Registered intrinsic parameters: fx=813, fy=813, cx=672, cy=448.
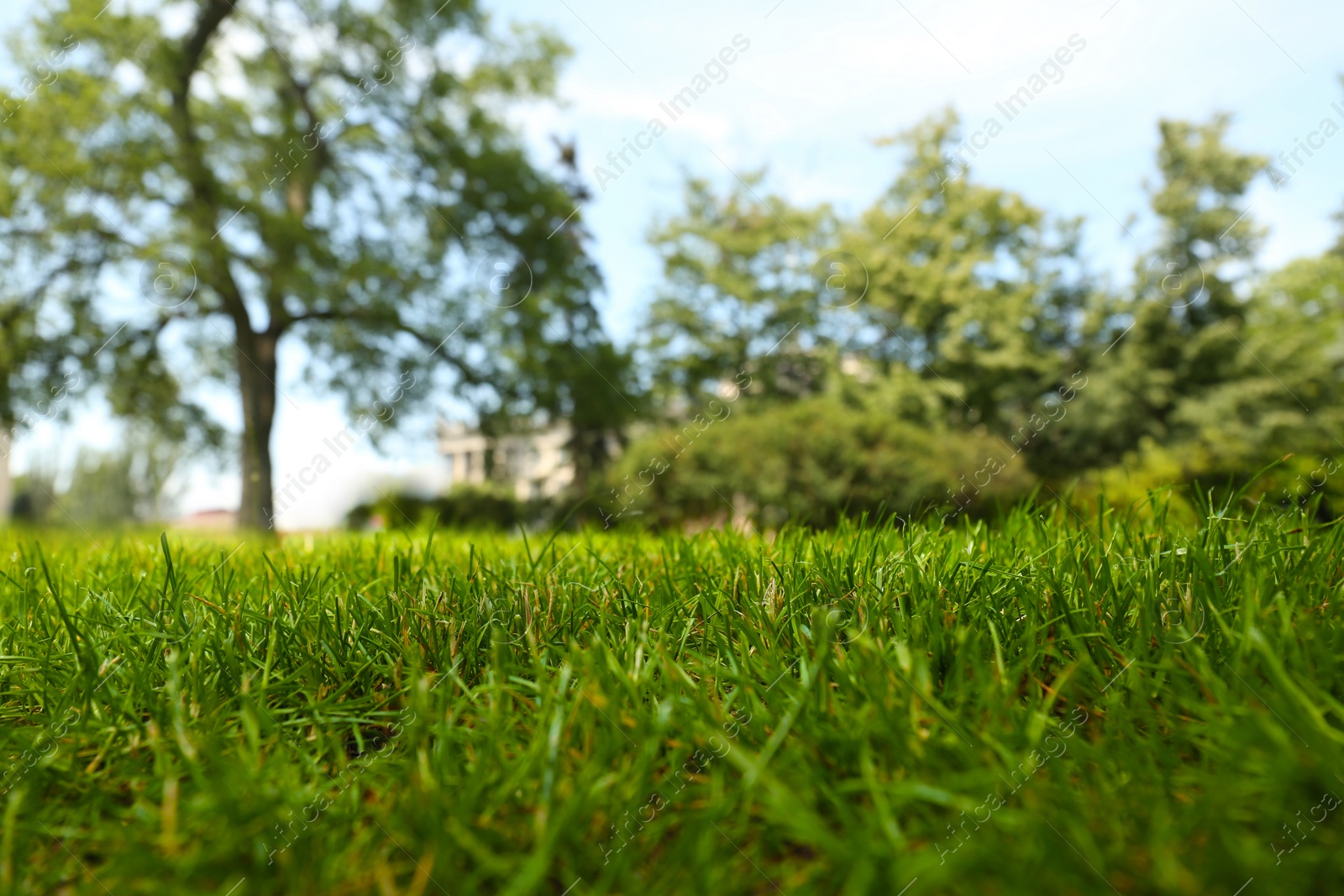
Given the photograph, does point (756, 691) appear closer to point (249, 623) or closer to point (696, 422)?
point (249, 623)

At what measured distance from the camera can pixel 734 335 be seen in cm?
2736

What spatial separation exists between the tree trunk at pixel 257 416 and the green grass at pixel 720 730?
1485 cm

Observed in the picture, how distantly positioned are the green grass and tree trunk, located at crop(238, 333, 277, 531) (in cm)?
1485

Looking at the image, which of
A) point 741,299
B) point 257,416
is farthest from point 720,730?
point 741,299

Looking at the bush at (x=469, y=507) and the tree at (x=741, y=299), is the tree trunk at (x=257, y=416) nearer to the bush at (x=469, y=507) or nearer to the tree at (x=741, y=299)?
the bush at (x=469, y=507)

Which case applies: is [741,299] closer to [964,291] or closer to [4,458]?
[964,291]

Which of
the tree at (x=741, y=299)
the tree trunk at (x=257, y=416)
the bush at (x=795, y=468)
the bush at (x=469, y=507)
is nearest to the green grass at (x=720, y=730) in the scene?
the bush at (x=795, y=468)

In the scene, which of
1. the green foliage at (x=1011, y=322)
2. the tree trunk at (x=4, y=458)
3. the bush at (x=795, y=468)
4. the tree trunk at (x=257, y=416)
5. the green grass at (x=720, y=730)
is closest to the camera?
the green grass at (x=720, y=730)

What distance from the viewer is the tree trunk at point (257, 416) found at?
15945 millimetres

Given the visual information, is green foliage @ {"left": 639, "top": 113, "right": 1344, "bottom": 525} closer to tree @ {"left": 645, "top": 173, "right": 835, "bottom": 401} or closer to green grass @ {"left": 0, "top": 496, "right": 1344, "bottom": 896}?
tree @ {"left": 645, "top": 173, "right": 835, "bottom": 401}

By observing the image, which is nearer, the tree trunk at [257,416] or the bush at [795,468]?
the bush at [795,468]

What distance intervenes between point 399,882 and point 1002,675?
1017 millimetres

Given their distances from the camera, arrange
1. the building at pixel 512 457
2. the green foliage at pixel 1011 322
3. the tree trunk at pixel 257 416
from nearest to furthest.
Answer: the tree trunk at pixel 257 416, the building at pixel 512 457, the green foliage at pixel 1011 322

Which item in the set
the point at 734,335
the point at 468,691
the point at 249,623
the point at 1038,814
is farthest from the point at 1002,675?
the point at 734,335
